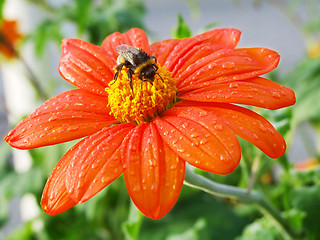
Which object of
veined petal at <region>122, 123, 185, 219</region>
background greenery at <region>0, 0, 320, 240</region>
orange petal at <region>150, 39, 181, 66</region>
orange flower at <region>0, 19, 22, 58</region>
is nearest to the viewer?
veined petal at <region>122, 123, 185, 219</region>

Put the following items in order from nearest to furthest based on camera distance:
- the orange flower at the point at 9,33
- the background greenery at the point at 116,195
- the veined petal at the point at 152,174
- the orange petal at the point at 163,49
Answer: the veined petal at the point at 152,174 → the orange petal at the point at 163,49 → the background greenery at the point at 116,195 → the orange flower at the point at 9,33

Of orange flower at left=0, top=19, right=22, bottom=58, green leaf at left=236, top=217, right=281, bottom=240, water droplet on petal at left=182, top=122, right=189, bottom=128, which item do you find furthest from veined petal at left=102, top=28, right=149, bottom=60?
orange flower at left=0, top=19, right=22, bottom=58

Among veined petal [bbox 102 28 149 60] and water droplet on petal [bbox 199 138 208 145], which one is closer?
water droplet on petal [bbox 199 138 208 145]

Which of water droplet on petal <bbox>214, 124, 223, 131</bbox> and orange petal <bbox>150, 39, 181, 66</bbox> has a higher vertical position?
orange petal <bbox>150, 39, 181, 66</bbox>

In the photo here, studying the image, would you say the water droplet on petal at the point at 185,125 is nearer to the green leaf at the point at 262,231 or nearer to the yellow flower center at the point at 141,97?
the yellow flower center at the point at 141,97

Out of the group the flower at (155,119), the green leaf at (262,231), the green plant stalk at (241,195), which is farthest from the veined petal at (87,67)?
the green leaf at (262,231)

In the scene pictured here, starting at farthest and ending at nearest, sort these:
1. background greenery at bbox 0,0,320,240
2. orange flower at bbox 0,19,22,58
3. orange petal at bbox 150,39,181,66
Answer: orange flower at bbox 0,19,22,58 → background greenery at bbox 0,0,320,240 → orange petal at bbox 150,39,181,66

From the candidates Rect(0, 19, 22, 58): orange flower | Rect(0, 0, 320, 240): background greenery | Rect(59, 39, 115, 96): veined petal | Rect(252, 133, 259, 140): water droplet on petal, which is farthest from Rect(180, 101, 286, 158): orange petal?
Rect(0, 19, 22, 58): orange flower

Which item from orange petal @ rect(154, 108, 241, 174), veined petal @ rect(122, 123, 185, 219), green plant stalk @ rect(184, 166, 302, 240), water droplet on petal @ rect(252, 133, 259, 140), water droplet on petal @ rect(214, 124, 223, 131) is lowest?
green plant stalk @ rect(184, 166, 302, 240)

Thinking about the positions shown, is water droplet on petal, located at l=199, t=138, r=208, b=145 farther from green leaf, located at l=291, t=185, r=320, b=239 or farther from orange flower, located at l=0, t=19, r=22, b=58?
orange flower, located at l=0, t=19, r=22, b=58
